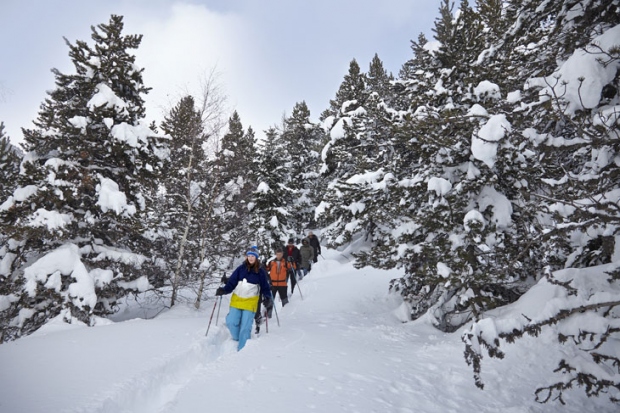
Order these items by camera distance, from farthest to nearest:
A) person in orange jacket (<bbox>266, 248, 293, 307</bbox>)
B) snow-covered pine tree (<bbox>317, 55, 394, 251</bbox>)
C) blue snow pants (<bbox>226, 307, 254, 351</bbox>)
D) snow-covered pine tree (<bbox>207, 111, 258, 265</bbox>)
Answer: snow-covered pine tree (<bbox>207, 111, 258, 265</bbox>) → person in orange jacket (<bbox>266, 248, 293, 307</bbox>) → snow-covered pine tree (<bbox>317, 55, 394, 251</bbox>) → blue snow pants (<bbox>226, 307, 254, 351</bbox>)

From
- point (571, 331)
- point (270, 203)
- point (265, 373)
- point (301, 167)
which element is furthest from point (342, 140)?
point (571, 331)

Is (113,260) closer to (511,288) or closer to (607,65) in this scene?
(511,288)

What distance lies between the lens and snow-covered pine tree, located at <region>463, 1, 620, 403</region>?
3000mm

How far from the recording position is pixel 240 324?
773 cm

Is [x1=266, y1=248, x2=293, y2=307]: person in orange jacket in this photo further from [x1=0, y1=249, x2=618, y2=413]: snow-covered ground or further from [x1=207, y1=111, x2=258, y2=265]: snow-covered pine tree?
[x1=0, y1=249, x2=618, y2=413]: snow-covered ground

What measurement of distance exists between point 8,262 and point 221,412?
8.62m

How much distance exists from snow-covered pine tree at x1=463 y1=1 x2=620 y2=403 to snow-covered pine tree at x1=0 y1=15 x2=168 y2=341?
31.0 ft

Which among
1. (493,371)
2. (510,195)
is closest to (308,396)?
(493,371)

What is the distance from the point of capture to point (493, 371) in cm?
535

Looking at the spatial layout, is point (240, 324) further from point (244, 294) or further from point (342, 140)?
point (342, 140)

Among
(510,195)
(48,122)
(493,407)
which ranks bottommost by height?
(493,407)

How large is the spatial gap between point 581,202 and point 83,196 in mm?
11141

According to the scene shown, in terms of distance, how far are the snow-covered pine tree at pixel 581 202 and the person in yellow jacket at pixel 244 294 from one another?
5.22m

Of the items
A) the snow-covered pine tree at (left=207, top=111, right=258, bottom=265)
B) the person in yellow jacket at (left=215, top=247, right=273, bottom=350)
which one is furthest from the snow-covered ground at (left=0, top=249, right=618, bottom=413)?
the snow-covered pine tree at (left=207, top=111, right=258, bottom=265)
